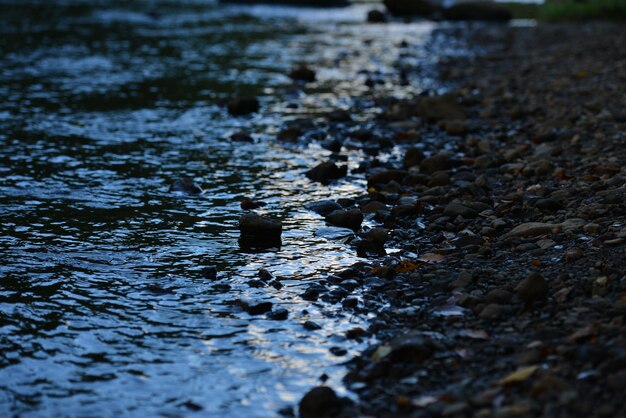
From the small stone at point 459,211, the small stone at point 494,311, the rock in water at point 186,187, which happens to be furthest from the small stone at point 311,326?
the rock in water at point 186,187

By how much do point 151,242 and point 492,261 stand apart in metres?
3.71

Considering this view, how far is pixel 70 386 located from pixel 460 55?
2189cm

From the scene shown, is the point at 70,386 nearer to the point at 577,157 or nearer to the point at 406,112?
the point at 577,157

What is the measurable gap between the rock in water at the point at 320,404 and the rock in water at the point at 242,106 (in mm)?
11780

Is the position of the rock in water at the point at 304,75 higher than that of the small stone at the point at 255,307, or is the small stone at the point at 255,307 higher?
the rock in water at the point at 304,75

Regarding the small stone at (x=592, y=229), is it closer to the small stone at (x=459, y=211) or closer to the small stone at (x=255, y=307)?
the small stone at (x=459, y=211)

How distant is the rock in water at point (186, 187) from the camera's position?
11.4 m

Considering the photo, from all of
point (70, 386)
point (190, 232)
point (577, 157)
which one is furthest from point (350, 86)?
point (70, 386)

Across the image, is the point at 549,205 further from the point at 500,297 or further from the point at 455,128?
the point at 455,128

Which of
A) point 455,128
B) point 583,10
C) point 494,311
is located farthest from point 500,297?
point 583,10

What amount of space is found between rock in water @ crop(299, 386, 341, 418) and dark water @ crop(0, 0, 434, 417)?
230 mm

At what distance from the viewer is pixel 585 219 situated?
8.73 metres

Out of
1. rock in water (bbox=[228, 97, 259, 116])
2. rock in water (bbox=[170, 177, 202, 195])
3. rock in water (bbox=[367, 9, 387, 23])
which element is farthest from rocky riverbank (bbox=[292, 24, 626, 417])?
rock in water (bbox=[367, 9, 387, 23])

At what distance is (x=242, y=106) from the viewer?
17.0 meters
